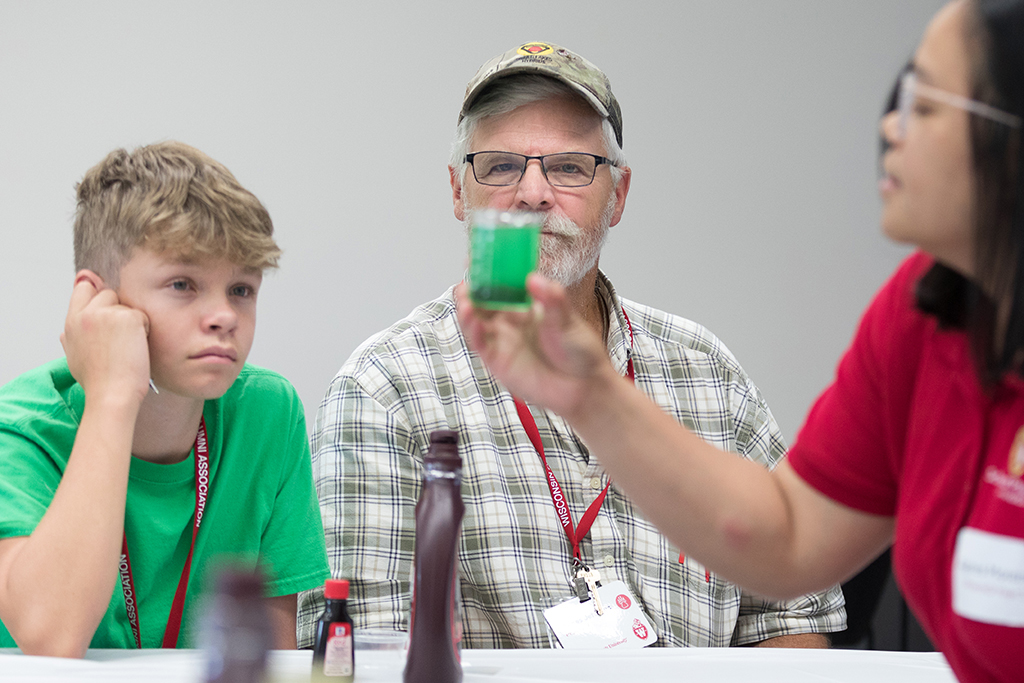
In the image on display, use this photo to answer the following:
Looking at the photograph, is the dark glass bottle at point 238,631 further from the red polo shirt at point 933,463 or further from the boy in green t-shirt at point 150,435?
the boy in green t-shirt at point 150,435

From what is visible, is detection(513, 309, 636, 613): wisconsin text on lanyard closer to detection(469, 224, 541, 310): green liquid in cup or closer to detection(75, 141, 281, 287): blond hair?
detection(75, 141, 281, 287): blond hair

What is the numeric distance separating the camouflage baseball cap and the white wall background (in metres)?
0.94

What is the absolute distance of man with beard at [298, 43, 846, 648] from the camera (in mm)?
1626

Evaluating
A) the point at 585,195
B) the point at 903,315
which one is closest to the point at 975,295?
the point at 903,315

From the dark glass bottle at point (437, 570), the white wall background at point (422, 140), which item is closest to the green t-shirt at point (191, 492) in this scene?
the dark glass bottle at point (437, 570)

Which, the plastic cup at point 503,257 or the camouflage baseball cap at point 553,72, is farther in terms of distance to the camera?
the camouflage baseball cap at point 553,72

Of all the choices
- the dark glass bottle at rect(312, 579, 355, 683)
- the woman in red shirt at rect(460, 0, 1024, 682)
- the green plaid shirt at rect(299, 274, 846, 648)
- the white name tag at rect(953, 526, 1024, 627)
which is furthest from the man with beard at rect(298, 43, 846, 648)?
the white name tag at rect(953, 526, 1024, 627)

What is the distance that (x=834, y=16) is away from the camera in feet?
10.6

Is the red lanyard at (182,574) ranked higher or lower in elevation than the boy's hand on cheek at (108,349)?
lower

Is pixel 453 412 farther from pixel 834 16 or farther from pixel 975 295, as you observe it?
pixel 834 16

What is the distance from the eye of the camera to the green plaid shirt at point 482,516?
1.61 meters

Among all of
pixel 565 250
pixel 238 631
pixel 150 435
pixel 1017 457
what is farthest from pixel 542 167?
pixel 238 631

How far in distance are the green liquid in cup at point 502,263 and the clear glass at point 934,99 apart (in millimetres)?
347

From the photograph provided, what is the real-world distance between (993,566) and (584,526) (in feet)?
3.37
